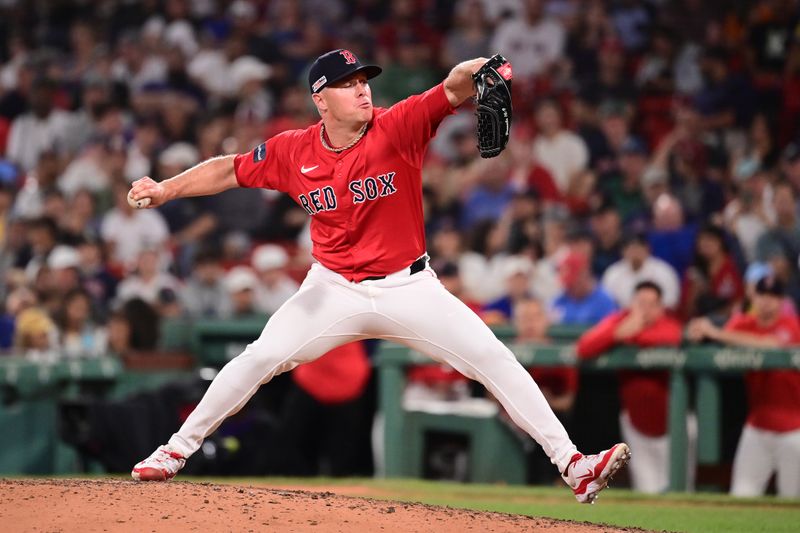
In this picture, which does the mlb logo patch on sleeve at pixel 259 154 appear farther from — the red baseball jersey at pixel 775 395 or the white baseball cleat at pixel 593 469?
the red baseball jersey at pixel 775 395

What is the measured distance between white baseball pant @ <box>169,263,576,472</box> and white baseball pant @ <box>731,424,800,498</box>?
3193mm

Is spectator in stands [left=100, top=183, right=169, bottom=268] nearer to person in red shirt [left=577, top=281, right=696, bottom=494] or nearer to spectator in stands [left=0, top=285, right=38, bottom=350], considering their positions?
spectator in stands [left=0, top=285, right=38, bottom=350]

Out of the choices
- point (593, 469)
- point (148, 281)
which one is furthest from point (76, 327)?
point (593, 469)

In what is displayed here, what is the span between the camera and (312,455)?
9492mm

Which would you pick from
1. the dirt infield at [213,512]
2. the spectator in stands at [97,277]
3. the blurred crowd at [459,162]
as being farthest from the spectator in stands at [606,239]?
the dirt infield at [213,512]

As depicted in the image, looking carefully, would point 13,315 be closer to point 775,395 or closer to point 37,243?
point 37,243

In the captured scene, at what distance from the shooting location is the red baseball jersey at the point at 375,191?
529 centimetres

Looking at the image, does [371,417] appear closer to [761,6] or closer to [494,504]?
[494,504]

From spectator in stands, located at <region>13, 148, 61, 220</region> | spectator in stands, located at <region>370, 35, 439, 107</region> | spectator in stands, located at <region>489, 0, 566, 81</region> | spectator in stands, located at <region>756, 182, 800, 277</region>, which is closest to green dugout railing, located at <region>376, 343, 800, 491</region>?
spectator in stands, located at <region>756, 182, 800, 277</region>

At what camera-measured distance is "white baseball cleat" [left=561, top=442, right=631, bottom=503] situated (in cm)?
515

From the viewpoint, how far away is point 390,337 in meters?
5.44

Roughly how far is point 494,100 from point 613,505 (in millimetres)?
3096

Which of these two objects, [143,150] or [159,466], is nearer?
[159,466]

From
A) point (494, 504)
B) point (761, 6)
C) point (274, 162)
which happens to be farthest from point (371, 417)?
point (761, 6)
